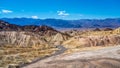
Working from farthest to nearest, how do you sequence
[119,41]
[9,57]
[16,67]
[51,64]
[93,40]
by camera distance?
[93,40] → [119,41] → [9,57] → [16,67] → [51,64]

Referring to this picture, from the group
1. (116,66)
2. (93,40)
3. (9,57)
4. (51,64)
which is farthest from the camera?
(93,40)

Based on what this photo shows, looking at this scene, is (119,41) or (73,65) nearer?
(73,65)

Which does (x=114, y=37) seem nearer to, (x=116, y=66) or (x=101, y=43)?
(x=101, y=43)

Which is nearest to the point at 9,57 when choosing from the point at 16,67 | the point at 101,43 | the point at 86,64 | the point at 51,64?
the point at 16,67

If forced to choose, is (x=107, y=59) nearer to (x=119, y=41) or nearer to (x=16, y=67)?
(x=16, y=67)

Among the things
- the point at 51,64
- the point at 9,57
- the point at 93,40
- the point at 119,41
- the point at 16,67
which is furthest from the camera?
the point at 93,40

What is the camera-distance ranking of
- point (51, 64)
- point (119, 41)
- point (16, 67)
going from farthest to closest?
point (119, 41), point (16, 67), point (51, 64)

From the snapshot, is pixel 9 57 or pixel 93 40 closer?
pixel 9 57

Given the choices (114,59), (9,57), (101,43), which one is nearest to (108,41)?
(101,43)

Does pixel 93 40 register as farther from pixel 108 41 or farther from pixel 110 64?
pixel 110 64
